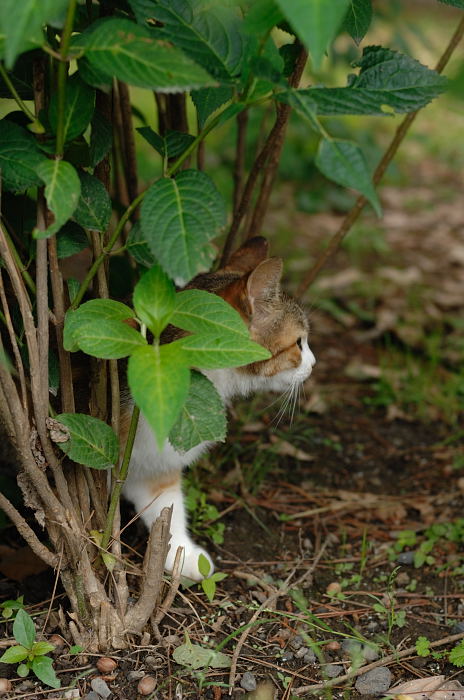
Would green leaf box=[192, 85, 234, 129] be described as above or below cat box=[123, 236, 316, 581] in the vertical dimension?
above

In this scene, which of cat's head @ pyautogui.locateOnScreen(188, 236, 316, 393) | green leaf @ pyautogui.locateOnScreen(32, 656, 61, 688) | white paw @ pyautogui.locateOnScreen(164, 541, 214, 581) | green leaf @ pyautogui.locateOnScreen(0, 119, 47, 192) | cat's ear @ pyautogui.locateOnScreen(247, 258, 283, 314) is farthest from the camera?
white paw @ pyautogui.locateOnScreen(164, 541, 214, 581)

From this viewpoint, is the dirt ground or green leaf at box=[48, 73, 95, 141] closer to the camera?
green leaf at box=[48, 73, 95, 141]

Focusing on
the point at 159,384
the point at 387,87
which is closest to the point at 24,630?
the point at 159,384

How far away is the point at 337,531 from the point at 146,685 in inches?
35.8

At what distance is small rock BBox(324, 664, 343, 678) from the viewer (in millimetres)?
1765

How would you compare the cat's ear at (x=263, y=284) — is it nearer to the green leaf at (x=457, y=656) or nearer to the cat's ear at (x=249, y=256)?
the cat's ear at (x=249, y=256)

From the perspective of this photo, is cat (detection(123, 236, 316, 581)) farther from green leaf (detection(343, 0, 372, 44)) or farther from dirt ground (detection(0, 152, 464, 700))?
green leaf (detection(343, 0, 372, 44))

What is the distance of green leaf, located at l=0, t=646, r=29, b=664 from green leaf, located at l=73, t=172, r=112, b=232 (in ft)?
2.85

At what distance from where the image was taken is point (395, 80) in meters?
1.39

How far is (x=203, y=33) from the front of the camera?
4.28 ft

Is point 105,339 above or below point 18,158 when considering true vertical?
below

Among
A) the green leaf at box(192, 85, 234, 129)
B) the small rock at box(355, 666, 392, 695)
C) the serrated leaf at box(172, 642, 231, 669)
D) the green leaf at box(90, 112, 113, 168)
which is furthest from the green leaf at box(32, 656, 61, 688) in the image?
the green leaf at box(192, 85, 234, 129)

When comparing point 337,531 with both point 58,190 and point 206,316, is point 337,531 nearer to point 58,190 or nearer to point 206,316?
point 206,316

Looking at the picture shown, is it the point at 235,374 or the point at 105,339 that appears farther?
the point at 235,374
